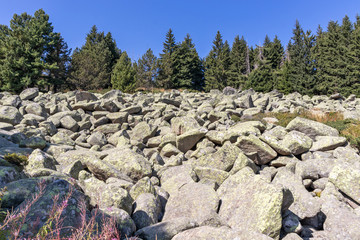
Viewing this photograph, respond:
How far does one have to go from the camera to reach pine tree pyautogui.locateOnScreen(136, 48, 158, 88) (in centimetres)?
3812

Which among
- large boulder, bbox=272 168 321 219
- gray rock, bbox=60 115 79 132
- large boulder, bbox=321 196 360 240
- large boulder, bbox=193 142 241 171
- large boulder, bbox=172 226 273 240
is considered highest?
gray rock, bbox=60 115 79 132

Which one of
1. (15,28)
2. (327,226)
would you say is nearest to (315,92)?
(327,226)

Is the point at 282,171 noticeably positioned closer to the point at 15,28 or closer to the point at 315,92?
Answer: the point at 315,92

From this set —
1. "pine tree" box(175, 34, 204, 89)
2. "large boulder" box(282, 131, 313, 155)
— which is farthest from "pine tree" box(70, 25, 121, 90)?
"large boulder" box(282, 131, 313, 155)

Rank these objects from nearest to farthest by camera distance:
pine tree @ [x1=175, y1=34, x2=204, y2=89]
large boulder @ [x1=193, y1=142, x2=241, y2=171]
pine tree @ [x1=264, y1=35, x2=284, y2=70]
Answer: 1. large boulder @ [x1=193, y1=142, x2=241, y2=171]
2. pine tree @ [x1=264, y1=35, x2=284, y2=70]
3. pine tree @ [x1=175, y1=34, x2=204, y2=89]

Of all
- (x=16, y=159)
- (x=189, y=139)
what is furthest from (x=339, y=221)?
(x=16, y=159)

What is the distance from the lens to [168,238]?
3.14 metres

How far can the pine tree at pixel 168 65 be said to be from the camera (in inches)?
1660

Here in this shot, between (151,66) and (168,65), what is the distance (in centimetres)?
443

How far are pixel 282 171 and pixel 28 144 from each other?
7.49m

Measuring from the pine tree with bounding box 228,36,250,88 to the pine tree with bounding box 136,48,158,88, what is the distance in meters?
17.1

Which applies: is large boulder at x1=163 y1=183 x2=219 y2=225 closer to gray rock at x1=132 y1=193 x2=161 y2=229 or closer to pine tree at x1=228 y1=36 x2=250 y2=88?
gray rock at x1=132 y1=193 x2=161 y2=229

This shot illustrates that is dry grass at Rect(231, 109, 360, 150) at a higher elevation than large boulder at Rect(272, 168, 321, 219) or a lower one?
higher

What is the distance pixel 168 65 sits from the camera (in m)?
42.7
